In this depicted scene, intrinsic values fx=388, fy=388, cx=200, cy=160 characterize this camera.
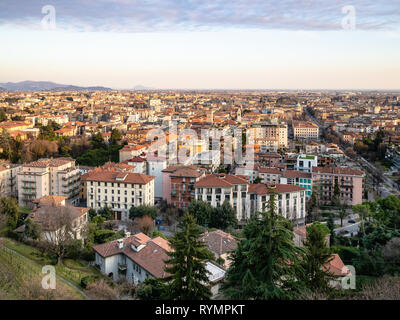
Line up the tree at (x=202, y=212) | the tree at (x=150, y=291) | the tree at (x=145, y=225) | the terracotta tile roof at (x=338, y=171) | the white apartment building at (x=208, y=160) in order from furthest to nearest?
the white apartment building at (x=208, y=160), the terracotta tile roof at (x=338, y=171), the tree at (x=202, y=212), the tree at (x=145, y=225), the tree at (x=150, y=291)

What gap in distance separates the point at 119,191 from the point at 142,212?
176 centimetres

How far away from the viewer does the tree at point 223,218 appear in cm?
1259

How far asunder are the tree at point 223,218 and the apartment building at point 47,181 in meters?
6.11

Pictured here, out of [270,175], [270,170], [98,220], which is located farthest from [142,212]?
[270,170]

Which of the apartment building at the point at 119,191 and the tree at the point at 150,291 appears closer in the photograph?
the tree at the point at 150,291

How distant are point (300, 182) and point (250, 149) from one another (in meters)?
7.37

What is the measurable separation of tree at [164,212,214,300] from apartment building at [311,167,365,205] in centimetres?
1217

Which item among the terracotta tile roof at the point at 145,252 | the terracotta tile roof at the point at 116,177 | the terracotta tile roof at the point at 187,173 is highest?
the terracotta tile roof at the point at 187,173

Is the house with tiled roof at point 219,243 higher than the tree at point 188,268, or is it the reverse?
the tree at point 188,268

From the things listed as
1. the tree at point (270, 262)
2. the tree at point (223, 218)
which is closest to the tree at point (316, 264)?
the tree at point (270, 262)

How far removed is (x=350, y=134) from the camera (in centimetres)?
3120

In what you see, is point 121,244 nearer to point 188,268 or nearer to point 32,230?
point 32,230

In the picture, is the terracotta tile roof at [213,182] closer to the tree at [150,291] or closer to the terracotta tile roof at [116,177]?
the terracotta tile roof at [116,177]

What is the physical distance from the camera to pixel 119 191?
46.7 ft
